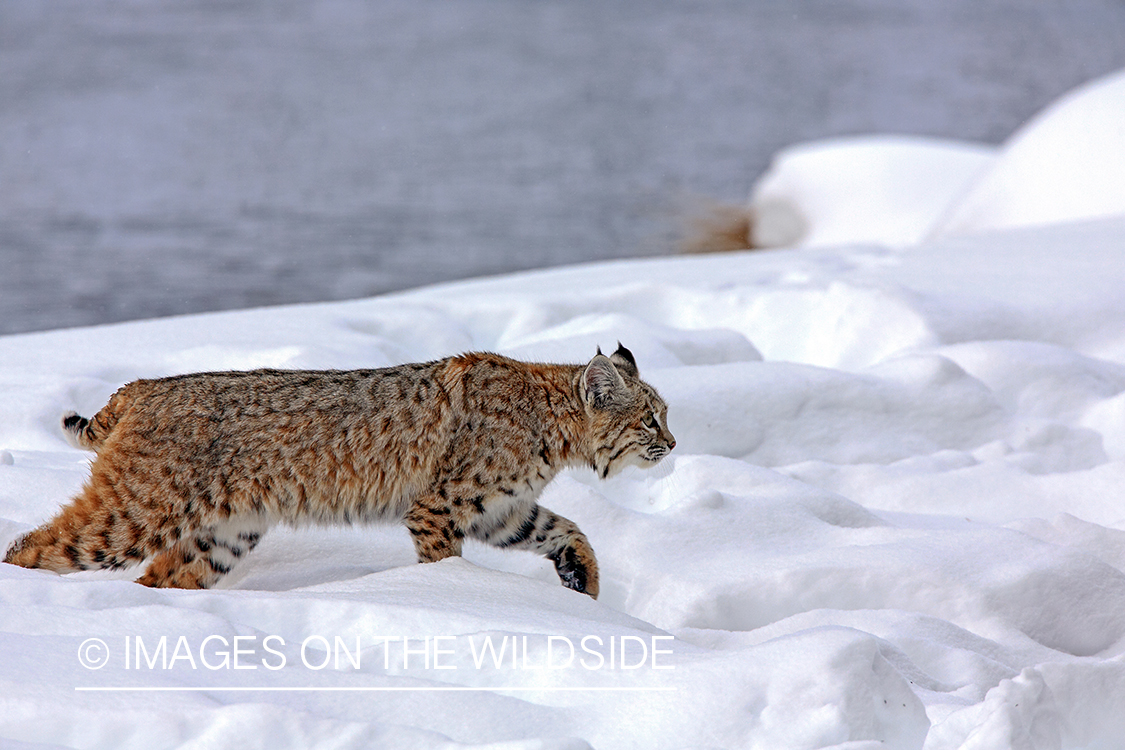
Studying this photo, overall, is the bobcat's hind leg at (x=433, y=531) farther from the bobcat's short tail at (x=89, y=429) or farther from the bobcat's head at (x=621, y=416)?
the bobcat's short tail at (x=89, y=429)

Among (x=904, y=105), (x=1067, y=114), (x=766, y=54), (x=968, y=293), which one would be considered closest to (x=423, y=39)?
→ (x=766, y=54)

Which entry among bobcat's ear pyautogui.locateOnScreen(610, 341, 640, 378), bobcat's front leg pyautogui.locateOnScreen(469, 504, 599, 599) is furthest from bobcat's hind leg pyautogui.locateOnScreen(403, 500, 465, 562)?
bobcat's ear pyautogui.locateOnScreen(610, 341, 640, 378)

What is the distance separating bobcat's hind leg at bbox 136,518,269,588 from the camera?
4.38 metres

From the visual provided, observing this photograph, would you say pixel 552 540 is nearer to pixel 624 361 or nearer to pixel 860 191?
pixel 624 361

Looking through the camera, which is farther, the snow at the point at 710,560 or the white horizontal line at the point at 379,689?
the snow at the point at 710,560

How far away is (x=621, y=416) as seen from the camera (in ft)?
15.7

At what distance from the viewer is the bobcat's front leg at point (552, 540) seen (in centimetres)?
457

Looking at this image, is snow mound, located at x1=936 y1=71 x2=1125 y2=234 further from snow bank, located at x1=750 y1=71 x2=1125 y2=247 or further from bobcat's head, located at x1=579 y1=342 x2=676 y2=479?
bobcat's head, located at x1=579 y1=342 x2=676 y2=479

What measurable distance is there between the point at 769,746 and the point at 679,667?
0.38 metres

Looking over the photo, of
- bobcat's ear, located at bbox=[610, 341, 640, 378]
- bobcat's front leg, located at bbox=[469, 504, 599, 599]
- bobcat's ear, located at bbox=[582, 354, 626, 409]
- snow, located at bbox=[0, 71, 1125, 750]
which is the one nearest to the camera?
snow, located at bbox=[0, 71, 1125, 750]

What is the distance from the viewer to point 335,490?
14.4 ft

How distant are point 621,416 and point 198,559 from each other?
1701 millimetres

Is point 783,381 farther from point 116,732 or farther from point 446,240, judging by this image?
point 446,240


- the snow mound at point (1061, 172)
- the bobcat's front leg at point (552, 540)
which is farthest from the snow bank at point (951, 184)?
the bobcat's front leg at point (552, 540)
